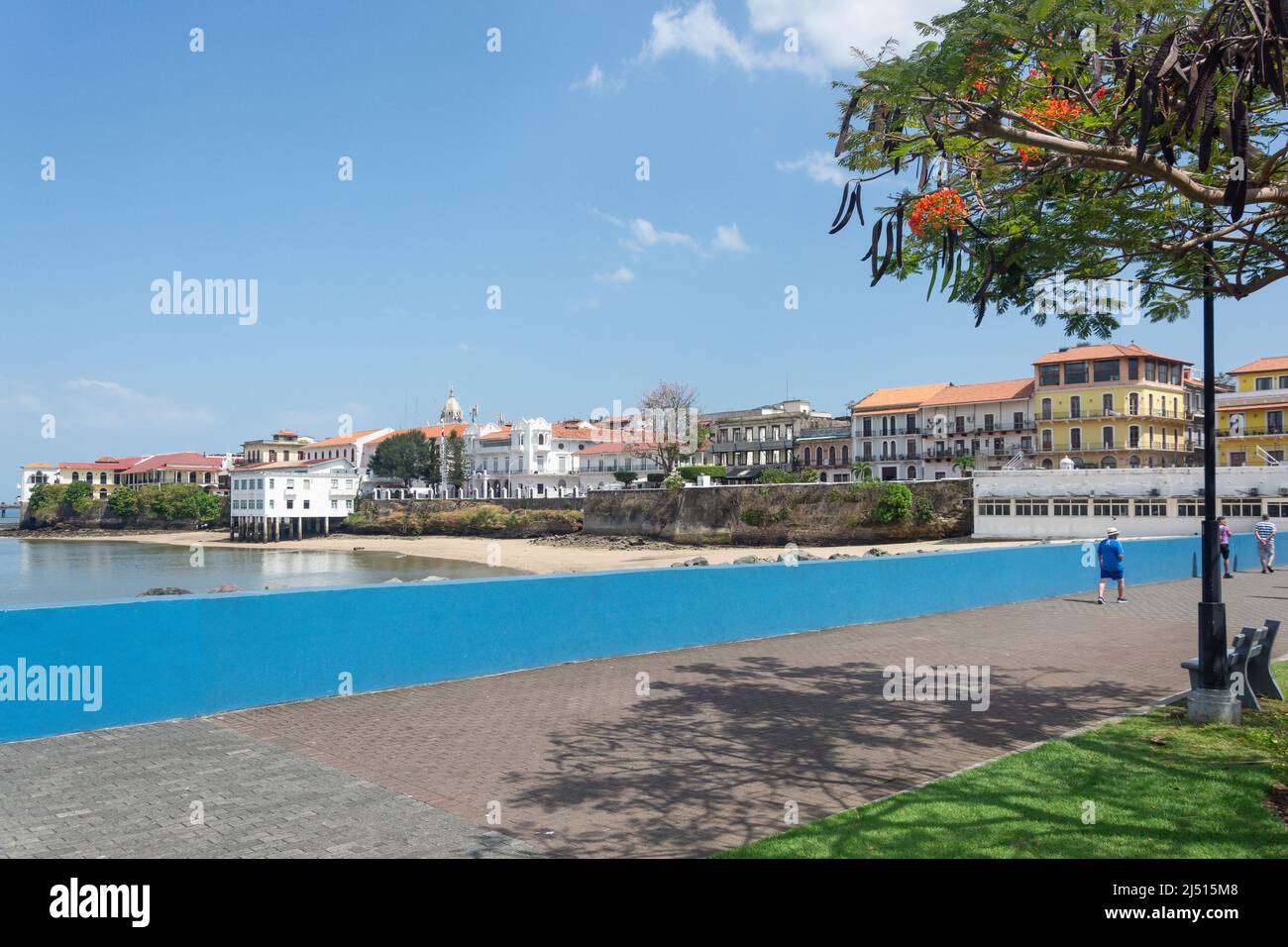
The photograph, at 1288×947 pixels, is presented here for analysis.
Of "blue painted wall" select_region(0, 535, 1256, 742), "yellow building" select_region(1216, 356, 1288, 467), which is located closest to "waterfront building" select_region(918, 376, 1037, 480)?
"yellow building" select_region(1216, 356, 1288, 467)

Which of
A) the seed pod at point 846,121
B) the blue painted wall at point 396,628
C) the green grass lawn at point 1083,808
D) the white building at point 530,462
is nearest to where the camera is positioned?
the green grass lawn at point 1083,808

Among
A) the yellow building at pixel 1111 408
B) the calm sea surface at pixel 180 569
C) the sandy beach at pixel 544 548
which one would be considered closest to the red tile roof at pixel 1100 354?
the yellow building at pixel 1111 408

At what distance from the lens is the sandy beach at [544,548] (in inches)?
2260

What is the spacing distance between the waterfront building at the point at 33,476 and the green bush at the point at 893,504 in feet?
402

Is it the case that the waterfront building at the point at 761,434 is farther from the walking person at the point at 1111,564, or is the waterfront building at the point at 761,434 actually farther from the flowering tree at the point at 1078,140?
the flowering tree at the point at 1078,140

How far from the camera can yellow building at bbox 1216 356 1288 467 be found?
6762cm

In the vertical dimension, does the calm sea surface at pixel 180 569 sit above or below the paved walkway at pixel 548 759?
below

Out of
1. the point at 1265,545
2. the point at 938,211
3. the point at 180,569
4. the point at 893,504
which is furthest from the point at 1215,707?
the point at 180,569

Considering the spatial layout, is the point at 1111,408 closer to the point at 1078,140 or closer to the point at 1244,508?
the point at 1244,508

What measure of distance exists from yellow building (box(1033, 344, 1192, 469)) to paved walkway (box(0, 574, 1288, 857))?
2628 inches

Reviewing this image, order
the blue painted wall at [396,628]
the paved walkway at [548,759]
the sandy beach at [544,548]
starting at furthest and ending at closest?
the sandy beach at [544,548] < the blue painted wall at [396,628] < the paved walkway at [548,759]
